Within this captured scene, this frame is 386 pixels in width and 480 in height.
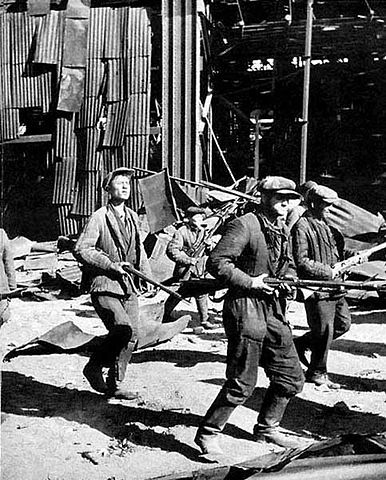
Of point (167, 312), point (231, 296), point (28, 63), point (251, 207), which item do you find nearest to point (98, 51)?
point (28, 63)

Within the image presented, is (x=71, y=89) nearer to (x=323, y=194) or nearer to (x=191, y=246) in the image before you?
(x=191, y=246)

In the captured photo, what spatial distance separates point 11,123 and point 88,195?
2.28 m

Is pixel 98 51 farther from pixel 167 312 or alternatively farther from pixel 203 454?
pixel 203 454

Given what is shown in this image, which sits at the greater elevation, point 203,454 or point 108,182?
point 108,182

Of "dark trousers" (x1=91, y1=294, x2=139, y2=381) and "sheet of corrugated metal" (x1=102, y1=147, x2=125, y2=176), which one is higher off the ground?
"sheet of corrugated metal" (x1=102, y1=147, x2=125, y2=176)

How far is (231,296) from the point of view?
4746 mm

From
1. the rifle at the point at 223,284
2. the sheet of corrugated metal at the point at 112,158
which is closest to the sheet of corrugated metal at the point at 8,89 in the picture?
the sheet of corrugated metal at the point at 112,158

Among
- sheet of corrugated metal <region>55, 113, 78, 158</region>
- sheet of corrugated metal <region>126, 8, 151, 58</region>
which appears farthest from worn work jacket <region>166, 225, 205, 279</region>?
sheet of corrugated metal <region>55, 113, 78, 158</region>

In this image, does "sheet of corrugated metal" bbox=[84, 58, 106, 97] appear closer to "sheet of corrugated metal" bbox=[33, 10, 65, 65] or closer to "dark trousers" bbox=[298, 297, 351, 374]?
"sheet of corrugated metal" bbox=[33, 10, 65, 65]

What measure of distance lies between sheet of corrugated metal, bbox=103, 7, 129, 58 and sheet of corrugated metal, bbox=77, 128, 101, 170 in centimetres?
155

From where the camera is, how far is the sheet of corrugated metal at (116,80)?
13.5 metres

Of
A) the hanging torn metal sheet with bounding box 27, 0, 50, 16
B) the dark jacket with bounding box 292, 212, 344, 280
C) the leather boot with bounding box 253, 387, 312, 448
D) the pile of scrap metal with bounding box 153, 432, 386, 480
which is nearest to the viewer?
the pile of scrap metal with bounding box 153, 432, 386, 480

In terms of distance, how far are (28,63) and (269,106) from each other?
18.8 ft

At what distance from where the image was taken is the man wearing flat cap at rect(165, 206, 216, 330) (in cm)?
863
